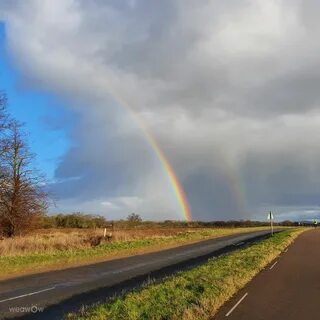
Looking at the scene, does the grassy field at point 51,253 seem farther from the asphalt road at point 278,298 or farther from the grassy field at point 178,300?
the asphalt road at point 278,298

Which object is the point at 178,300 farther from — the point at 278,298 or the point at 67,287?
the point at 67,287

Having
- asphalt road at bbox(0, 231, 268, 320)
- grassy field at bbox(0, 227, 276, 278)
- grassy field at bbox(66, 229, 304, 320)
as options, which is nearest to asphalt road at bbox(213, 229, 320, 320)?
grassy field at bbox(66, 229, 304, 320)

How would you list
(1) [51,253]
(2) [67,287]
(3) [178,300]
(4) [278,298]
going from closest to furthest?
(3) [178,300] → (4) [278,298] → (2) [67,287] → (1) [51,253]

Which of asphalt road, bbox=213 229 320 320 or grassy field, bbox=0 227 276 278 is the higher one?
grassy field, bbox=0 227 276 278

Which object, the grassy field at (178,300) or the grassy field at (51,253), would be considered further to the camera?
the grassy field at (51,253)

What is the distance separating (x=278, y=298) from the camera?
13.6 meters

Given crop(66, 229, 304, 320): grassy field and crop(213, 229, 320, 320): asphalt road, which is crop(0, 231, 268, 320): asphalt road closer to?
crop(66, 229, 304, 320): grassy field

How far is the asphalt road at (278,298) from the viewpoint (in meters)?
11.1

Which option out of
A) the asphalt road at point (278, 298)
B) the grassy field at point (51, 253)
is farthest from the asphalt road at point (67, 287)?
the asphalt road at point (278, 298)

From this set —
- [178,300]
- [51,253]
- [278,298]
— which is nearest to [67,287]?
[178,300]

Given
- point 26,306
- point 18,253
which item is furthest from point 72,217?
point 26,306

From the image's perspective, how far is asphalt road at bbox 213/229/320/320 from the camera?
36.4 ft

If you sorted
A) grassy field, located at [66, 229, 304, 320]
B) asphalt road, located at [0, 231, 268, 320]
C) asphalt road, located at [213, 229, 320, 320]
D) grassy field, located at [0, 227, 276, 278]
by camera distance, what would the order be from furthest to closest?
1. grassy field, located at [0, 227, 276, 278]
2. asphalt road, located at [0, 231, 268, 320]
3. asphalt road, located at [213, 229, 320, 320]
4. grassy field, located at [66, 229, 304, 320]

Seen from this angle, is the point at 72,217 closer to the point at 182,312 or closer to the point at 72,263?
the point at 72,263
